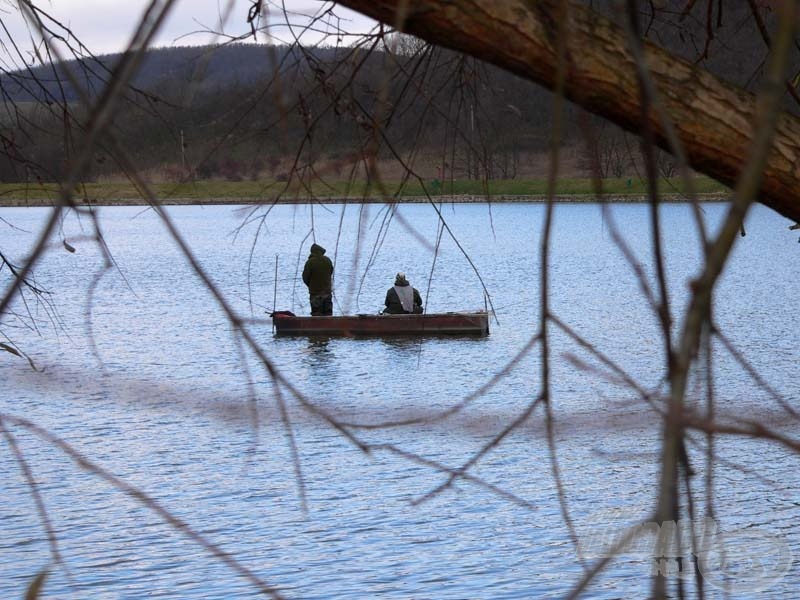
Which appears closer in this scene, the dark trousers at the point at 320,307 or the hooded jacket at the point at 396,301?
the hooded jacket at the point at 396,301

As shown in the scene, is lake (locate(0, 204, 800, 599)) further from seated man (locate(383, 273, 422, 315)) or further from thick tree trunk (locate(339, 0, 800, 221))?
seated man (locate(383, 273, 422, 315))

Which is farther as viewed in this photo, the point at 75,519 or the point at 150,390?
the point at 150,390

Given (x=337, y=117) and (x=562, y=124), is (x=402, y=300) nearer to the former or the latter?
(x=337, y=117)

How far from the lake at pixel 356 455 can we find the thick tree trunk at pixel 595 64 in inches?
14.1

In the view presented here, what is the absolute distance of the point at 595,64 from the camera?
1.66 meters

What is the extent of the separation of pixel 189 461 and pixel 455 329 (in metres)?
8.68

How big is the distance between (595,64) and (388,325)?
18.5 m

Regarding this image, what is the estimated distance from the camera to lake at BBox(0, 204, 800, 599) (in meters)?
8.77

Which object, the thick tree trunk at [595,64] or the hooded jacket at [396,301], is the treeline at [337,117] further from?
the hooded jacket at [396,301]

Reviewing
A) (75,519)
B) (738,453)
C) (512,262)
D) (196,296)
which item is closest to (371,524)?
(75,519)

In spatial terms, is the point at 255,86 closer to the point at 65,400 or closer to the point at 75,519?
the point at 75,519

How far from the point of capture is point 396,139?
109 inches

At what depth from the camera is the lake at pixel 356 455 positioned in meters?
8.77

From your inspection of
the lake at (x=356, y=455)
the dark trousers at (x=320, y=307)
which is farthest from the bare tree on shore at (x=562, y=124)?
the dark trousers at (x=320, y=307)
